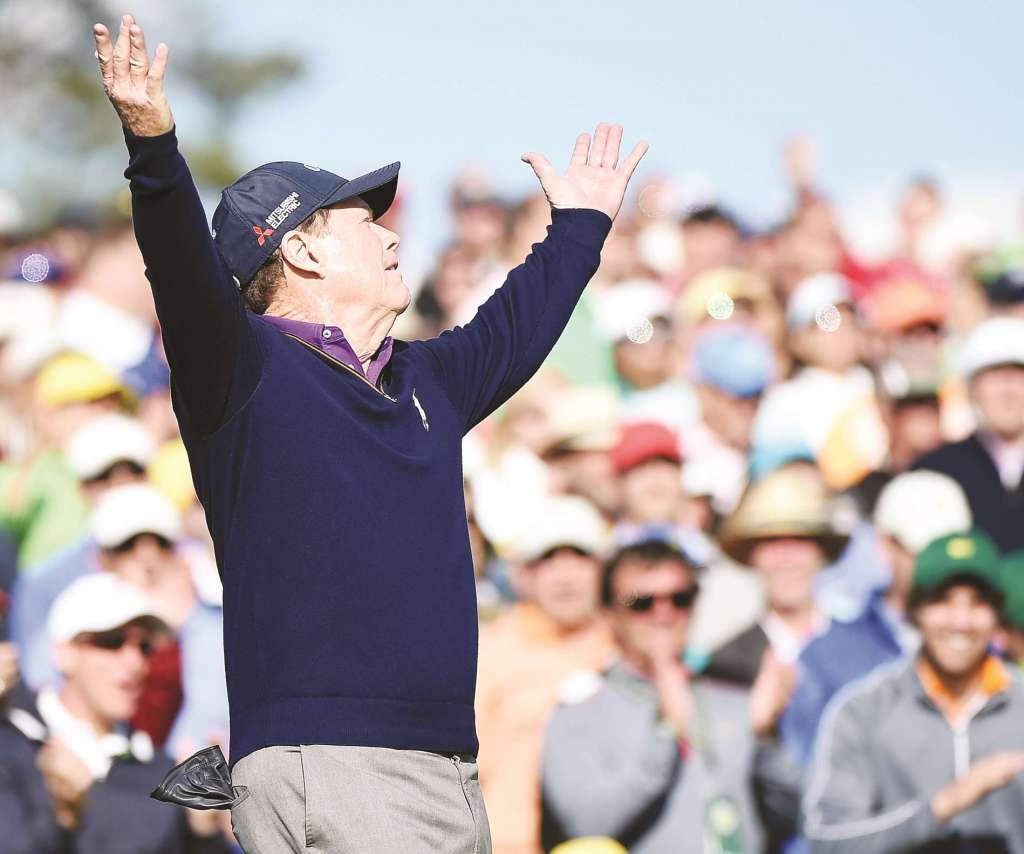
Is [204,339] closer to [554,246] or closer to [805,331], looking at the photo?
[554,246]

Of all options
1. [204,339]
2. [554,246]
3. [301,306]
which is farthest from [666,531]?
[204,339]

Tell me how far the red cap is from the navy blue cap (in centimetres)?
334

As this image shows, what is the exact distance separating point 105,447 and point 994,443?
3.42 meters

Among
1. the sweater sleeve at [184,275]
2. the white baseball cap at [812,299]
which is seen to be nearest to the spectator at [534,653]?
the white baseball cap at [812,299]

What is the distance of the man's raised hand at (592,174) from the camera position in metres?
3.33

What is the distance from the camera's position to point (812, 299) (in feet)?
23.9

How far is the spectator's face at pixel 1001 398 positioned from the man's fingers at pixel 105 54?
15.5ft

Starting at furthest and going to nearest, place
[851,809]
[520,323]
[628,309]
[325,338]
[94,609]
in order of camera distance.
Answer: [628,309], [851,809], [94,609], [520,323], [325,338]

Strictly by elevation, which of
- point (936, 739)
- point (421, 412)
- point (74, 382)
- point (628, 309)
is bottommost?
point (936, 739)

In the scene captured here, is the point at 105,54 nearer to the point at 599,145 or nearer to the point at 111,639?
the point at 599,145

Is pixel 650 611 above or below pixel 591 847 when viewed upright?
above

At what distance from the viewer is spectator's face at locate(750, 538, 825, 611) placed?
18.8 feet

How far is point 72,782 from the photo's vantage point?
16.0 ft

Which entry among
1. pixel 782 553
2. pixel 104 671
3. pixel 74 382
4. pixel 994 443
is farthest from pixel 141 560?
pixel 994 443
